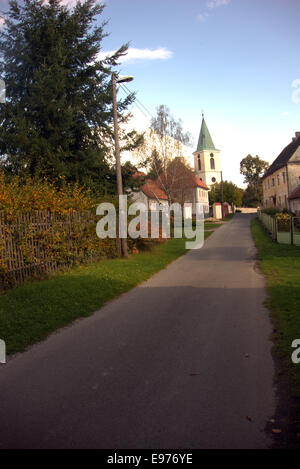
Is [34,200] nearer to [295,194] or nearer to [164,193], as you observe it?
[295,194]

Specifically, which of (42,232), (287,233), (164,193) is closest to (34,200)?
(42,232)

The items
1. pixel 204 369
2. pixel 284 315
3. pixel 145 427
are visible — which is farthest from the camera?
pixel 284 315

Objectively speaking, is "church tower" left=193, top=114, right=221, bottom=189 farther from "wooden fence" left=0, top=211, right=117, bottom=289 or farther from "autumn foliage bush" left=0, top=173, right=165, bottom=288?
"wooden fence" left=0, top=211, right=117, bottom=289

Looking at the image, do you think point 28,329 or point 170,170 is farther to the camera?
point 170,170

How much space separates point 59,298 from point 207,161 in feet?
283

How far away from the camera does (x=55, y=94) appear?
19469 mm

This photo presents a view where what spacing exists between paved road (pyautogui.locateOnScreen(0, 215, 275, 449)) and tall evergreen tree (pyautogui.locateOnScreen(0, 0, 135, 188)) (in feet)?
45.3

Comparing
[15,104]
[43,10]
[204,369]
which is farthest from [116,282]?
[43,10]

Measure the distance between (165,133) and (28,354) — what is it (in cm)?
3236

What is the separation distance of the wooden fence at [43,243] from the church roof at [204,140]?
8086 centimetres

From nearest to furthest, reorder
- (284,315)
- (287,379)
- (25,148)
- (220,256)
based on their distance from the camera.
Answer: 1. (287,379)
2. (284,315)
3. (220,256)
4. (25,148)

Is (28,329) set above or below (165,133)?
below

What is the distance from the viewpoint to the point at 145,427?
129 inches

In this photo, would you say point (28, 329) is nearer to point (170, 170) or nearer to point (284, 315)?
point (284, 315)
